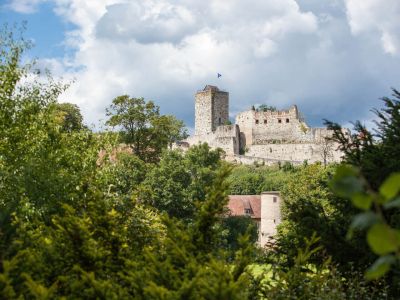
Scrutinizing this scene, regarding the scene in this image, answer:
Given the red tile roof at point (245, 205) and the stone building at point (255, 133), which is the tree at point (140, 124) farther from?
the stone building at point (255, 133)

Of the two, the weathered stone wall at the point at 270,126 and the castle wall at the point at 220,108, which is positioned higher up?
the castle wall at the point at 220,108

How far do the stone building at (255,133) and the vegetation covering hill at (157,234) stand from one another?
209 ft

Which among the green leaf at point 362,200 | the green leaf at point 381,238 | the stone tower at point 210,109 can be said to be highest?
the stone tower at point 210,109

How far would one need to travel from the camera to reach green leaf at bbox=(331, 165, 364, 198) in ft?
4.66

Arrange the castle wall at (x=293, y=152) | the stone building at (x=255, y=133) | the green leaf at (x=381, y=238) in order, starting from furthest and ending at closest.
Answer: the stone building at (x=255, y=133) → the castle wall at (x=293, y=152) → the green leaf at (x=381, y=238)

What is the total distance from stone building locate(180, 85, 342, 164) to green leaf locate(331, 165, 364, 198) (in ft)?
250

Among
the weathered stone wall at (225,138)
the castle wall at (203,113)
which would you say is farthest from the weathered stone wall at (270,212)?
the castle wall at (203,113)

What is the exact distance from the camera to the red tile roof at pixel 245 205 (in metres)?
54.3

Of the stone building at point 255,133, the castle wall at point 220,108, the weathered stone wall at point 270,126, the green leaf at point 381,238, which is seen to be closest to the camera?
the green leaf at point 381,238

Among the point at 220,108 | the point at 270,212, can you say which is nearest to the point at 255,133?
the point at 220,108

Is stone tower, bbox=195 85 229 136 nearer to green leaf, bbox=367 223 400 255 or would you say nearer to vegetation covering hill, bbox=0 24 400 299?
vegetation covering hill, bbox=0 24 400 299

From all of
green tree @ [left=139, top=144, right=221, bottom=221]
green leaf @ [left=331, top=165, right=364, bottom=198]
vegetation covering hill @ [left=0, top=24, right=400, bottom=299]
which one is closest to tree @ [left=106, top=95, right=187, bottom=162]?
green tree @ [left=139, top=144, right=221, bottom=221]

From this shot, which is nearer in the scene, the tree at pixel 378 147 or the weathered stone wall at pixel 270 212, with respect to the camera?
the tree at pixel 378 147

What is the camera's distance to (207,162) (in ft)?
145
